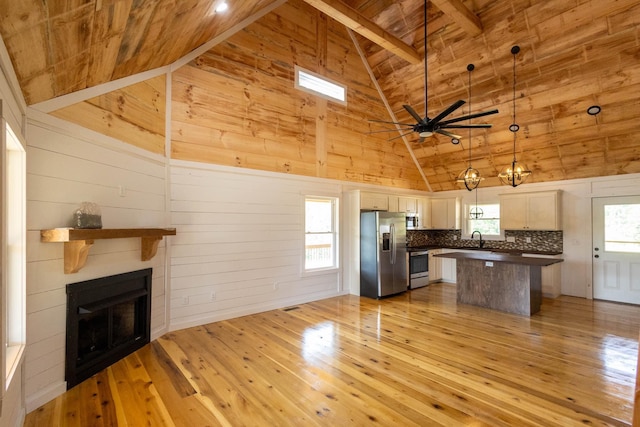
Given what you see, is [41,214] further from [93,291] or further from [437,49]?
[437,49]

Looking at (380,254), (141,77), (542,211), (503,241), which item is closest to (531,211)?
(542,211)

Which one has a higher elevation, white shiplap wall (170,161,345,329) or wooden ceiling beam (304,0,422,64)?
wooden ceiling beam (304,0,422,64)

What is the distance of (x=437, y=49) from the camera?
5.39 metres

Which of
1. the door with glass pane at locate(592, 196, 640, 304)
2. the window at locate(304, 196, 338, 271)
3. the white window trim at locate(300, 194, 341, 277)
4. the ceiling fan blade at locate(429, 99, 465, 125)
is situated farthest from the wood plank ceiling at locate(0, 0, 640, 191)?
the window at locate(304, 196, 338, 271)

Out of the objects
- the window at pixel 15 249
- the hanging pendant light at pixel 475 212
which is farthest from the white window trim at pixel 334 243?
the window at pixel 15 249

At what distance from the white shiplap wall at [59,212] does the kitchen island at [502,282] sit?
17.0 feet

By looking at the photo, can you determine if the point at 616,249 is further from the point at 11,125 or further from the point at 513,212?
the point at 11,125

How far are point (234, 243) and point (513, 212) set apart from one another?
5944 millimetres

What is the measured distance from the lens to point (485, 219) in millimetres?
7473

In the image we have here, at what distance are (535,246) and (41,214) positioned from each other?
8199 mm

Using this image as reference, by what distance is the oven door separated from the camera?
6.76 m

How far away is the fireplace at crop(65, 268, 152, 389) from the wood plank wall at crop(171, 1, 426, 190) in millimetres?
→ 1825

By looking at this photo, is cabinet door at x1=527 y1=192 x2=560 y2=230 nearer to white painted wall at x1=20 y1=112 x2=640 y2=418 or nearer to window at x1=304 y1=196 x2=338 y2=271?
white painted wall at x1=20 y1=112 x2=640 y2=418

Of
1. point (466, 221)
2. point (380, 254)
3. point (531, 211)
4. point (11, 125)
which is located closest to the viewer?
point (11, 125)
